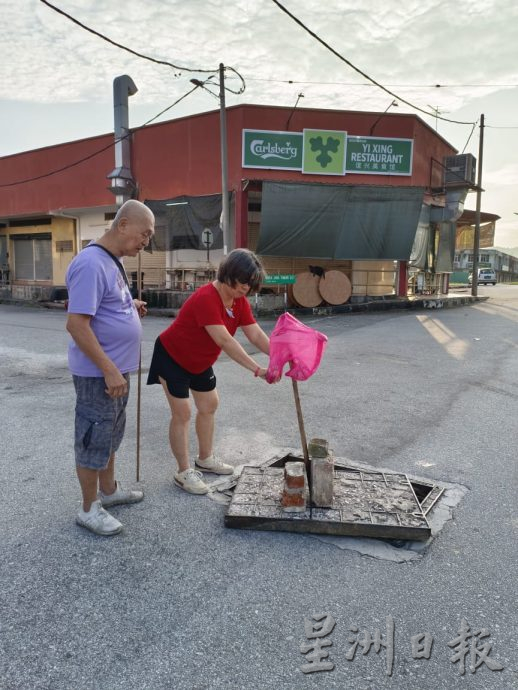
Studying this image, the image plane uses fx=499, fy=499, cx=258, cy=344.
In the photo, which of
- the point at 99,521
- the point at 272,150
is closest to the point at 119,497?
the point at 99,521

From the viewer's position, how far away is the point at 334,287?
639 inches

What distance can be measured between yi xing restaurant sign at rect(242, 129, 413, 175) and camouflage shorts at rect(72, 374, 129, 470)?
49.1 ft

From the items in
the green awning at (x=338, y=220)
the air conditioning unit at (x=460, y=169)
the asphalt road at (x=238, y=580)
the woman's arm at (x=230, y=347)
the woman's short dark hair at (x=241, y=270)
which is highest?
the air conditioning unit at (x=460, y=169)

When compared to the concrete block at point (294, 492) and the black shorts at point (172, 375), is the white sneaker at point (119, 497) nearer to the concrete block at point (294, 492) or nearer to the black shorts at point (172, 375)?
the black shorts at point (172, 375)

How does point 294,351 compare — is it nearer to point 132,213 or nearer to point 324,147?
point 132,213

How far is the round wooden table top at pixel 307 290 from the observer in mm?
15945

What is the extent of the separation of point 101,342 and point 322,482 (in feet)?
4.87

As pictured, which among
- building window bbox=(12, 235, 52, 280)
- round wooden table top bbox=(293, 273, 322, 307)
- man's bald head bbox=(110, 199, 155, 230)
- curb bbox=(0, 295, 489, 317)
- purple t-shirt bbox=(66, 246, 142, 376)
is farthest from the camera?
building window bbox=(12, 235, 52, 280)

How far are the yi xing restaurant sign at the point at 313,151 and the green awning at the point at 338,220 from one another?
1070mm

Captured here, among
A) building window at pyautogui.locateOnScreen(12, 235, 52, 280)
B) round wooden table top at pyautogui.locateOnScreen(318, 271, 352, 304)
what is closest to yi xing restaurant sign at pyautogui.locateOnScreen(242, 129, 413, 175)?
round wooden table top at pyautogui.locateOnScreen(318, 271, 352, 304)

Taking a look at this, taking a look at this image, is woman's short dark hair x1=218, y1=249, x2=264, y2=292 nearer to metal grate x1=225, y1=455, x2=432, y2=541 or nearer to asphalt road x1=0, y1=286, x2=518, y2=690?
metal grate x1=225, y1=455, x2=432, y2=541

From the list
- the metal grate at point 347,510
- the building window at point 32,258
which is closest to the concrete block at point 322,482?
the metal grate at point 347,510

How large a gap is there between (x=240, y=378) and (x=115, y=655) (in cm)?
494

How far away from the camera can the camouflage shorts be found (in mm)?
2684
